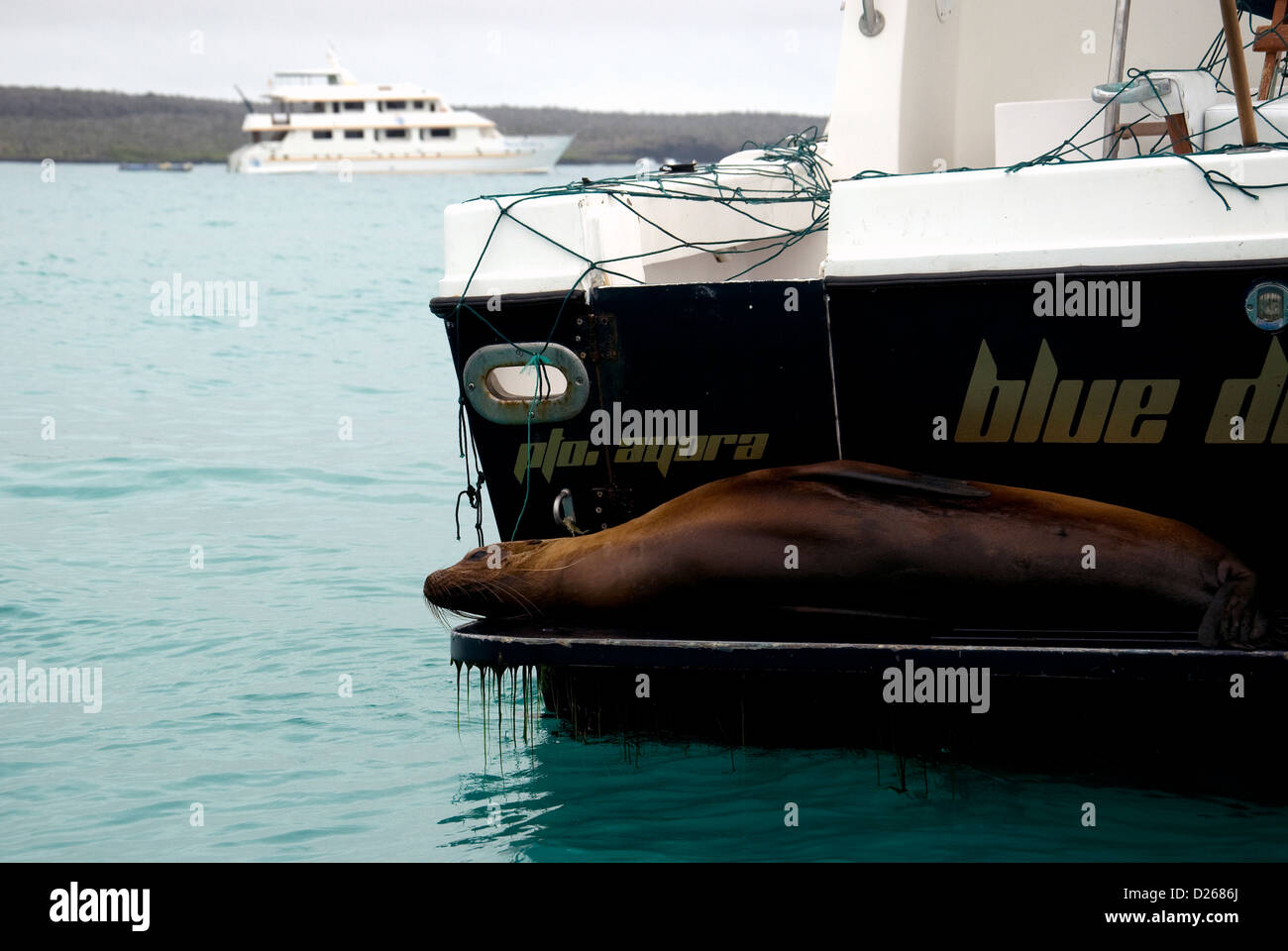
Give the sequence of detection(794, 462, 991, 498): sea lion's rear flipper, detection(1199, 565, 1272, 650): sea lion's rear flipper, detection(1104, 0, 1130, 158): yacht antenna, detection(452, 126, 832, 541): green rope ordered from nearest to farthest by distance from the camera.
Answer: detection(1199, 565, 1272, 650): sea lion's rear flipper < detection(794, 462, 991, 498): sea lion's rear flipper < detection(452, 126, 832, 541): green rope < detection(1104, 0, 1130, 158): yacht antenna

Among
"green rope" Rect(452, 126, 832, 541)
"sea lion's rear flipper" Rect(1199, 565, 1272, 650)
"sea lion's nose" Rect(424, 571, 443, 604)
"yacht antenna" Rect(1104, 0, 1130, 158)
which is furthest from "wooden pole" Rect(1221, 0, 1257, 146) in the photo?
"sea lion's nose" Rect(424, 571, 443, 604)

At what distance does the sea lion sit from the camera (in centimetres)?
419

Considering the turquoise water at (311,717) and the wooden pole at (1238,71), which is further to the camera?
the turquoise water at (311,717)

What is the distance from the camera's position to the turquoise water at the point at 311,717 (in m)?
4.43

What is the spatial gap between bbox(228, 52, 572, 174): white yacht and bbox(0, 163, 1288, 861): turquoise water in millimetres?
73082

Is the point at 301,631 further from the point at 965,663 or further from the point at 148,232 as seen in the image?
the point at 148,232

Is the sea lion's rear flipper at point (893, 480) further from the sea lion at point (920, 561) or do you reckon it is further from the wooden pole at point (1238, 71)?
the wooden pole at point (1238, 71)

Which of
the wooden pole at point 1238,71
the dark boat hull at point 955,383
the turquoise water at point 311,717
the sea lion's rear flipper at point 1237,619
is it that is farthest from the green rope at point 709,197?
the sea lion's rear flipper at point 1237,619

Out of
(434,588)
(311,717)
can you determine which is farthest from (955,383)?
(311,717)

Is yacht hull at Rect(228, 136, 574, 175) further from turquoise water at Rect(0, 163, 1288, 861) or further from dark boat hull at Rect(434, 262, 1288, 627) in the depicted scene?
dark boat hull at Rect(434, 262, 1288, 627)

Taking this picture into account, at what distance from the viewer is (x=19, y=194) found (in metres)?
61.1

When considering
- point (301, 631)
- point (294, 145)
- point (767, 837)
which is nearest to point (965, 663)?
point (767, 837)

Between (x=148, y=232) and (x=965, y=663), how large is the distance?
37661 millimetres

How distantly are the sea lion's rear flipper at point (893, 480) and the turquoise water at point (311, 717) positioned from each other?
92 cm
